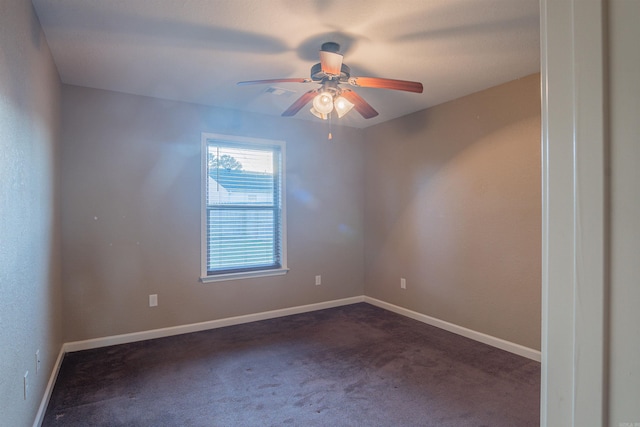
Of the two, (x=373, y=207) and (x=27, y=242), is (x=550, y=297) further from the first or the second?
(x=373, y=207)

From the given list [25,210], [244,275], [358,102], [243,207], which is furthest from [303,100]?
[244,275]

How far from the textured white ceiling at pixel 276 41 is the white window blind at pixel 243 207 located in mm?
864

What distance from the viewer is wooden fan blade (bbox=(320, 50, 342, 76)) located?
2.17 metres

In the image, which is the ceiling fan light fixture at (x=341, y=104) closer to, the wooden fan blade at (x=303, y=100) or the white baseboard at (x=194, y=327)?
the wooden fan blade at (x=303, y=100)

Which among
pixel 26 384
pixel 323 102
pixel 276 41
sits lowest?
pixel 26 384

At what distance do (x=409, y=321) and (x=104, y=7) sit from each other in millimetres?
3865

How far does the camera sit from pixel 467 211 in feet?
11.3

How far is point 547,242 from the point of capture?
19.6 inches

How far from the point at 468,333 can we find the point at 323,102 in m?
2.66

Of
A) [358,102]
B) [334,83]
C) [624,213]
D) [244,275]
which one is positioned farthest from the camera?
[244,275]

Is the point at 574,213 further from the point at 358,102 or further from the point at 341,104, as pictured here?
the point at 358,102

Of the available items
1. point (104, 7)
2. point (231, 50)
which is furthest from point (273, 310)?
point (104, 7)

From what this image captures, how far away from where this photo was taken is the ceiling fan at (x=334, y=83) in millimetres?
2254

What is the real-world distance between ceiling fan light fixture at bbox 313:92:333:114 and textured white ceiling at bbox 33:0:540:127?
35 centimetres
